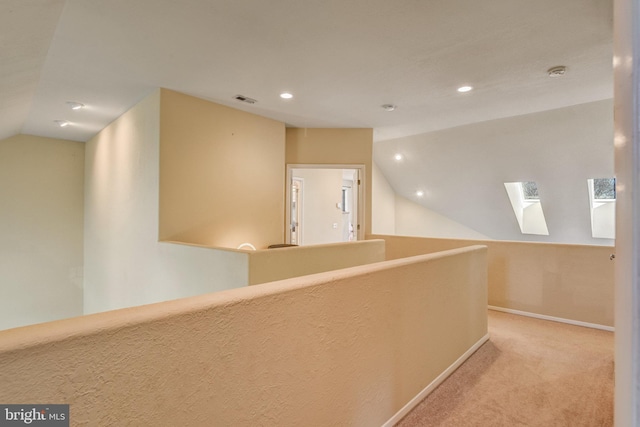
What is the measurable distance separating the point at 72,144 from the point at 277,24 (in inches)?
211

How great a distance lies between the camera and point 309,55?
8.38 feet

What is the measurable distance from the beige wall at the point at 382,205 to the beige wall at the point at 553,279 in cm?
355

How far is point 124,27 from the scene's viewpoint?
2152mm

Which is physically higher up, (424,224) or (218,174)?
(218,174)

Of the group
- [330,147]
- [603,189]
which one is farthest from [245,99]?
[603,189]

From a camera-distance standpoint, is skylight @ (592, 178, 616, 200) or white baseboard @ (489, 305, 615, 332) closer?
white baseboard @ (489, 305, 615, 332)

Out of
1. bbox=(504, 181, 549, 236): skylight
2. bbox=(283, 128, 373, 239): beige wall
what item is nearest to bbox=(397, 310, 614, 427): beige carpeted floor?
bbox=(283, 128, 373, 239): beige wall

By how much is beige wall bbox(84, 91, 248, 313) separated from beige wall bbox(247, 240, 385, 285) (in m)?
0.11

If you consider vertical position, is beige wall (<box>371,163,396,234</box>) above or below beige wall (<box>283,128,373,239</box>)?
below

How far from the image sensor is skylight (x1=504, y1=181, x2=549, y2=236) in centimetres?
632

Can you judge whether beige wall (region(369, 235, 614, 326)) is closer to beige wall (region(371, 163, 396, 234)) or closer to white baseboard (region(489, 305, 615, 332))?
white baseboard (region(489, 305, 615, 332))

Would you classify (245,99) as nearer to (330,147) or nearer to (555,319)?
(330,147)

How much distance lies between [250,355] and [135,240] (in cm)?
316

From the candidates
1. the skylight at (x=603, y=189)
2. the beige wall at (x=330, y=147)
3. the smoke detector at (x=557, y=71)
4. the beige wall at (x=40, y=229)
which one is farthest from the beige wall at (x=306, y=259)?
the beige wall at (x=40, y=229)
